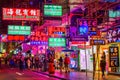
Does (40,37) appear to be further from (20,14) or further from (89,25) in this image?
(89,25)

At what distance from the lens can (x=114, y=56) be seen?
3186 centimetres

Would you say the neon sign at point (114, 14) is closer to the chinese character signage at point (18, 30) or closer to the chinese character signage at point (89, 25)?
the chinese character signage at point (89, 25)

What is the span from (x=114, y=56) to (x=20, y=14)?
389 inches

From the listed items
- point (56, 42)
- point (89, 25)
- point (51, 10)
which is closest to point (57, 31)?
point (56, 42)

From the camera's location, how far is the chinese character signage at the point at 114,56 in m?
31.4

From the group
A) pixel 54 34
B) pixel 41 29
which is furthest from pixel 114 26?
pixel 41 29

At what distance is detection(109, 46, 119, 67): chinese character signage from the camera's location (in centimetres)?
3139

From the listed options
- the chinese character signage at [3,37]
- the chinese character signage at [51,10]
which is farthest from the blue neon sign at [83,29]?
the chinese character signage at [3,37]

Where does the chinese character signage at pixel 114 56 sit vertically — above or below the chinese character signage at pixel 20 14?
below

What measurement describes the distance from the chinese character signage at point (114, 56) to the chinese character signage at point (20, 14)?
27.5 ft

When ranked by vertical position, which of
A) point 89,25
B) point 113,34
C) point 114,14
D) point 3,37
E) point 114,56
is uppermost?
point 114,14

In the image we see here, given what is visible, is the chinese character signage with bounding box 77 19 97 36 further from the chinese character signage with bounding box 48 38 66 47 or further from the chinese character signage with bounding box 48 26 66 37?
the chinese character signage with bounding box 48 26 66 37

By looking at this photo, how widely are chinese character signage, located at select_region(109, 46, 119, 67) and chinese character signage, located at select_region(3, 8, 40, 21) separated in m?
8.37

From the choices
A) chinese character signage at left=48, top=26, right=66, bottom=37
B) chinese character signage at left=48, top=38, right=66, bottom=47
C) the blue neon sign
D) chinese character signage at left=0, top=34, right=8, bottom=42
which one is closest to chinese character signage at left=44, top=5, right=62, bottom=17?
the blue neon sign
